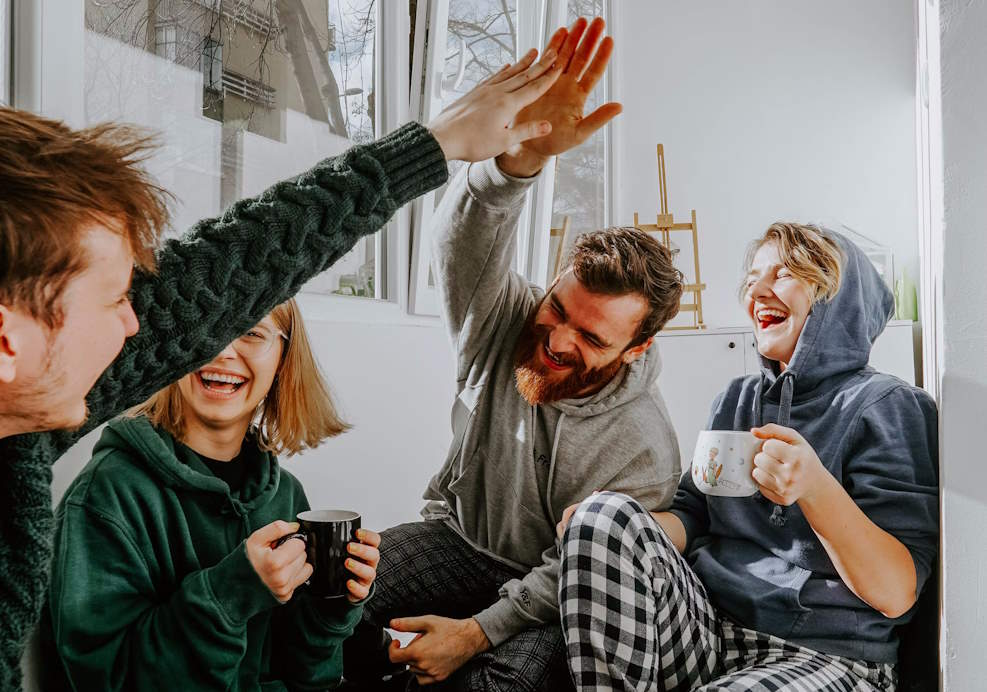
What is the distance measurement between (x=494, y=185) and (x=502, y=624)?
76 cm

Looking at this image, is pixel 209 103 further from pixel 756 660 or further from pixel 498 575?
pixel 756 660

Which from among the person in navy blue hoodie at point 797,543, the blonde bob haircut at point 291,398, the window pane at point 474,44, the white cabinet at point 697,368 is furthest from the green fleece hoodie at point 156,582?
the white cabinet at point 697,368

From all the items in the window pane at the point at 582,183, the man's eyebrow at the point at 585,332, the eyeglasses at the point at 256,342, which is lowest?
the eyeglasses at the point at 256,342

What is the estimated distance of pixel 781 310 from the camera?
4.86 feet

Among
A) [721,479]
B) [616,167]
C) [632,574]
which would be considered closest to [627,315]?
[721,479]

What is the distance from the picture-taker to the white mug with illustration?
1.20 meters

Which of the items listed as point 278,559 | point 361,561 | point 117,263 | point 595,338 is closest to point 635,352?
point 595,338

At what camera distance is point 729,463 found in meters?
1.21

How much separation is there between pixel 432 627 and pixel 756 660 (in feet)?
1.76

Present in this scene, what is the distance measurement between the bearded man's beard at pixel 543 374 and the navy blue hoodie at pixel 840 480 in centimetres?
29

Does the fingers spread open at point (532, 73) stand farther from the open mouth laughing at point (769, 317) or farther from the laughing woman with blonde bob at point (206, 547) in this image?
the open mouth laughing at point (769, 317)

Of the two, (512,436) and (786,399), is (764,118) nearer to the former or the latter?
(786,399)

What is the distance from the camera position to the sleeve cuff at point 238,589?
101 cm

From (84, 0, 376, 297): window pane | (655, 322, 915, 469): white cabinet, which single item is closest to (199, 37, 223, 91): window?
(84, 0, 376, 297): window pane
